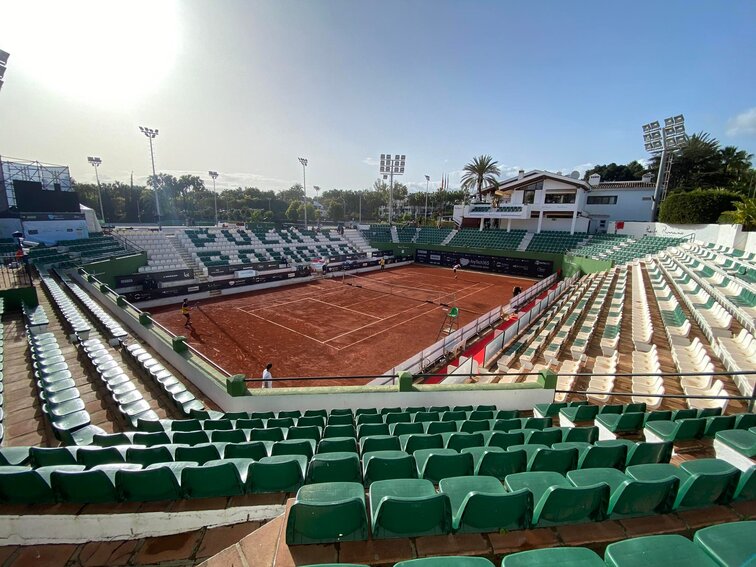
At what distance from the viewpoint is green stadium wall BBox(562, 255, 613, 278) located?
101 feet

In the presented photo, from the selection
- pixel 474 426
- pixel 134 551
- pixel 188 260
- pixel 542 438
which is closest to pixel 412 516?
pixel 134 551

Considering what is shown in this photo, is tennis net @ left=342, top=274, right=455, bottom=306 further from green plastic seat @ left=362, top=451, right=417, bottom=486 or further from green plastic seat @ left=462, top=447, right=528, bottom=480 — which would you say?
green plastic seat @ left=362, top=451, right=417, bottom=486

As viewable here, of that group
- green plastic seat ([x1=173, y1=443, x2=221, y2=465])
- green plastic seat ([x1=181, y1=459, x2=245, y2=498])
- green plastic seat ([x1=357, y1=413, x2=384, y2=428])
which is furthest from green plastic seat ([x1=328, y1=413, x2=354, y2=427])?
green plastic seat ([x1=181, y1=459, x2=245, y2=498])

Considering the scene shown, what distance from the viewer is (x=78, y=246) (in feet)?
92.1

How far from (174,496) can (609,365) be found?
12918mm

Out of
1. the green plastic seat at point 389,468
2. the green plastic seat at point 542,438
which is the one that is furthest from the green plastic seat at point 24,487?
the green plastic seat at point 542,438

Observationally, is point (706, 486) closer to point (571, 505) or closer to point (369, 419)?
point (571, 505)

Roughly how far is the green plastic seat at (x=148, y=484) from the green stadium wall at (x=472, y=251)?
4128cm

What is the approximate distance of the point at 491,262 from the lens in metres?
43.0

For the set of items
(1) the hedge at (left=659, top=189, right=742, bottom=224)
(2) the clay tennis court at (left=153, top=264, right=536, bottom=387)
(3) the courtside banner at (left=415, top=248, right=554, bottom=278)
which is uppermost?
(1) the hedge at (left=659, top=189, right=742, bottom=224)

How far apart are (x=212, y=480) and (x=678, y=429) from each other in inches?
291

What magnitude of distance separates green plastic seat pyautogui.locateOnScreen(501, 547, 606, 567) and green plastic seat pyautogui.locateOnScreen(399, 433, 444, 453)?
9.88 ft

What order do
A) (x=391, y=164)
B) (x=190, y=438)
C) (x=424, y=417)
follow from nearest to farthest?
(x=190, y=438)
(x=424, y=417)
(x=391, y=164)

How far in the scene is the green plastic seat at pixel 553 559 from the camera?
251 centimetres
